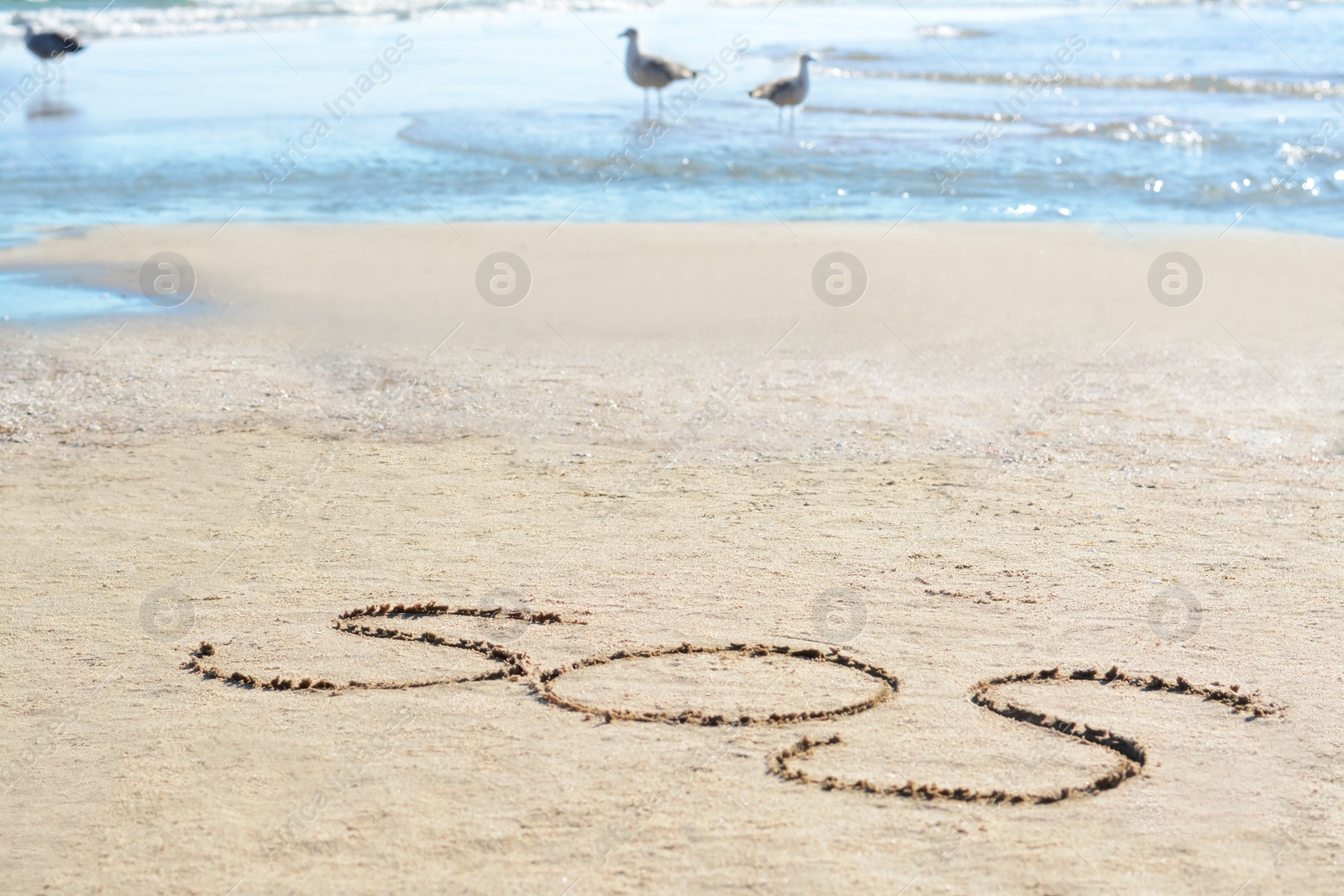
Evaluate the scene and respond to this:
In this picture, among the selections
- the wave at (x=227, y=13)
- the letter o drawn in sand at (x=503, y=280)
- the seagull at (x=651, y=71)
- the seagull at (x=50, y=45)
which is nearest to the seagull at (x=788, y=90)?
the seagull at (x=651, y=71)

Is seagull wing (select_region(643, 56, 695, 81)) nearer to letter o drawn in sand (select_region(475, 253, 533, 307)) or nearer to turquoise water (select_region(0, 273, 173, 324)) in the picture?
letter o drawn in sand (select_region(475, 253, 533, 307))

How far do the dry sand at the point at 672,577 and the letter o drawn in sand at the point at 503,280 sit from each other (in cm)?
23

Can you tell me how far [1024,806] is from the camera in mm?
3385

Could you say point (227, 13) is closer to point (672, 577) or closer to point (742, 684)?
point (672, 577)

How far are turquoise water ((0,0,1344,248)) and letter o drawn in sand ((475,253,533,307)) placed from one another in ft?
5.69

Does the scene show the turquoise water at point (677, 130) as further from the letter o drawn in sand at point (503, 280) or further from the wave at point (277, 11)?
the letter o drawn in sand at point (503, 280)

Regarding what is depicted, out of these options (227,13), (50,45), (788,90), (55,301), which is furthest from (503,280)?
(227,13)

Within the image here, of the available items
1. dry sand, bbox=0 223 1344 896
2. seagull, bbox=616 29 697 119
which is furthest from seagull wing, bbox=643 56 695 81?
dry sand, bbox=0 223 1344 896

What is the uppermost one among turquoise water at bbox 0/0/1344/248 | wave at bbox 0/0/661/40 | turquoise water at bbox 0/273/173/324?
wave at bbox 0/0/661/40

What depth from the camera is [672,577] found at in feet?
15.8

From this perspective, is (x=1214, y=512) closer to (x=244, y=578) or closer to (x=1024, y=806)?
(x=1024, y=806)

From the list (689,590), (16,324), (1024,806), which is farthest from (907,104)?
(1024,806)

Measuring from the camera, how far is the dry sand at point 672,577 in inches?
128

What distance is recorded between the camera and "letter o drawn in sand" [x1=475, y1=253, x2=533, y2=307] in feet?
28.4
